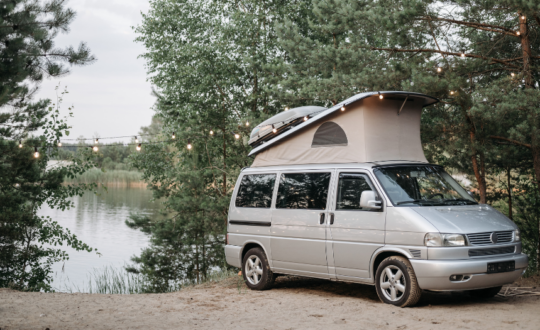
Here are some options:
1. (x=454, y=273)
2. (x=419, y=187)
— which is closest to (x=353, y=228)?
(x=419, y=187)

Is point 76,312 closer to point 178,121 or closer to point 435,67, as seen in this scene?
point 435,67

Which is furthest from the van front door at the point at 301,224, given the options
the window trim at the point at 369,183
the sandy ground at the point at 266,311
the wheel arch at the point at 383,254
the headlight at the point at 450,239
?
the headlight at the point at 450,239

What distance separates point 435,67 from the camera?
37.8 ft

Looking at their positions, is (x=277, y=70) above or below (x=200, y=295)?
above

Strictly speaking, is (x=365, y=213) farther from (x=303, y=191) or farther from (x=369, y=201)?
(x=303, y=191)

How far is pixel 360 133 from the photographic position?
787 cm

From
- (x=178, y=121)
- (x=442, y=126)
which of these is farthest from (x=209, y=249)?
(x=442, y=126)

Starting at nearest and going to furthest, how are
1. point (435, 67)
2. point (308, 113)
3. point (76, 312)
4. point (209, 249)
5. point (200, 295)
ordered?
point (76, 312) → point (200, 295) → point (308, 113) → point (435, 67) → point (209, 249)

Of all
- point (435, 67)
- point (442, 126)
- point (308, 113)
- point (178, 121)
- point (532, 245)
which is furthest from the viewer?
point (178, 121)

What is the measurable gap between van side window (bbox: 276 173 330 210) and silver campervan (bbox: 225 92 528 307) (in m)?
0.02

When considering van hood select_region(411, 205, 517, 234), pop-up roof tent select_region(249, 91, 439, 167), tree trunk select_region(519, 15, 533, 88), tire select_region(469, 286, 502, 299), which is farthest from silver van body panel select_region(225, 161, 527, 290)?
tree trunk select_region(519, 15, 533, 88)

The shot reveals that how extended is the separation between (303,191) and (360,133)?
4.27 ft

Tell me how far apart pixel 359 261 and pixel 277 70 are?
39.9 ft

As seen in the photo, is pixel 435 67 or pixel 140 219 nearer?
pixel 435 67
